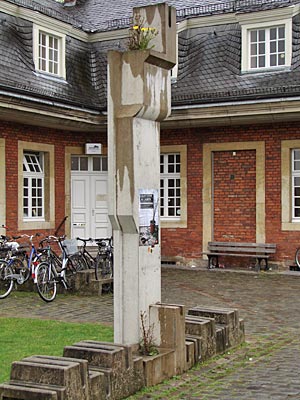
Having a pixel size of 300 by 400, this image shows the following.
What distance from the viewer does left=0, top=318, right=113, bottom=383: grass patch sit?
793cm

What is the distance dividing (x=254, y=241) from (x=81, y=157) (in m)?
5.43

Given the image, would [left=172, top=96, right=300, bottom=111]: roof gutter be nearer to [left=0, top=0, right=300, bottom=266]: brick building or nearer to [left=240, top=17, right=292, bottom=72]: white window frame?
[left=0, top=0, right=300, bottom=266]: brick building

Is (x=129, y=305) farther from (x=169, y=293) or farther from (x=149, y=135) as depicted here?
(x=169, y=293)

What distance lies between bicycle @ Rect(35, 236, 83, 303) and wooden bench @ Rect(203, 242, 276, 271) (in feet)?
17.9

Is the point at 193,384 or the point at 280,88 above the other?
the point at 280,88

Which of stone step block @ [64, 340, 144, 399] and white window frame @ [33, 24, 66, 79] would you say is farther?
white window frame @ [33, 24, 66, 79]

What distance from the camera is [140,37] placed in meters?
7.37

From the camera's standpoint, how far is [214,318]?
8500 millimetres

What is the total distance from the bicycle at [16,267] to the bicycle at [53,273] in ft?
0.68

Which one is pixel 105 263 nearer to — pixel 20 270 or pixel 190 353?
pixel 20 270

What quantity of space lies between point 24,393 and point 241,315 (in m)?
6.10

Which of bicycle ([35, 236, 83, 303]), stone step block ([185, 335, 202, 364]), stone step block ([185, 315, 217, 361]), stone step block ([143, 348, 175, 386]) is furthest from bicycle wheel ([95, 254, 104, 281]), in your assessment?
stone step block ([143, 348, 175, 386])

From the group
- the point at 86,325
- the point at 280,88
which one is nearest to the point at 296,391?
the point at 86,325

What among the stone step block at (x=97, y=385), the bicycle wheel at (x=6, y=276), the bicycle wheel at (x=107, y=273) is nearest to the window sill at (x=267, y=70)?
the bicycle wheel at (x=107, y=273)
